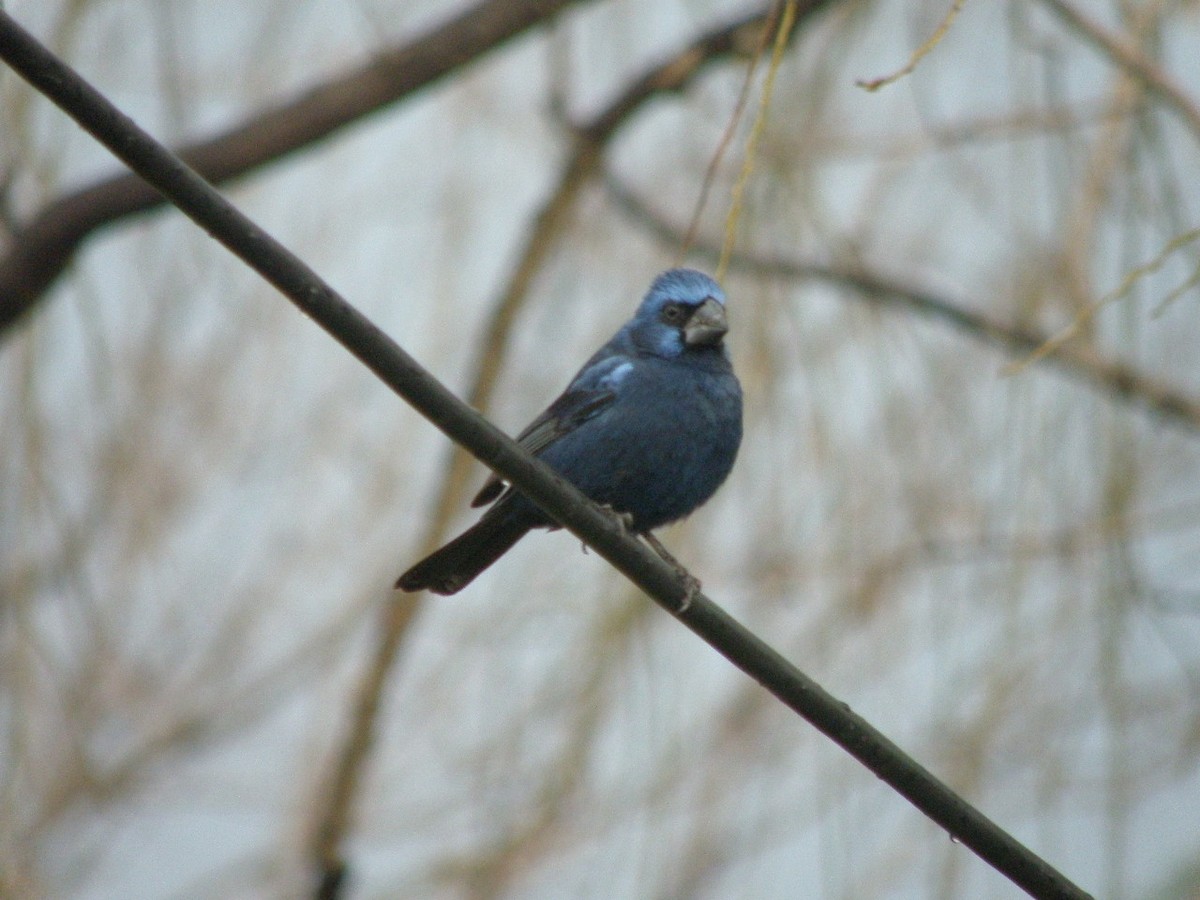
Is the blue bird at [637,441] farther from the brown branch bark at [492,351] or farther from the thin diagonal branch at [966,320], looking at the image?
the brown branch bark at [492,351]

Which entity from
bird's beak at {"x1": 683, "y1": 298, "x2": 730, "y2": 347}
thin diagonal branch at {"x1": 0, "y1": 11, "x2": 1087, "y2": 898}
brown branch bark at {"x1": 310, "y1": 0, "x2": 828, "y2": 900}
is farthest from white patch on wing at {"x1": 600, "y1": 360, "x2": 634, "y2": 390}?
thin diagonal branch at {"x1": 0, "y1": 11, "x2": 1087, "y2": 898}

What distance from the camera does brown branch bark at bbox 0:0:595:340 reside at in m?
4.15

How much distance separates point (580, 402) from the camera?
347 centimetres

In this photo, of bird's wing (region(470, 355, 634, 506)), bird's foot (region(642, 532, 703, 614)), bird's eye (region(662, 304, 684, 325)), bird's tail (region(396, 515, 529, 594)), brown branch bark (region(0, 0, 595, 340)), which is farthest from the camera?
brown branch bark (region(0, 0, 595, 340))

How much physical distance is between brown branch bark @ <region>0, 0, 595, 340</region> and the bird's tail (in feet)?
5.40

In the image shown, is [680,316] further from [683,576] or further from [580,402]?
[683,576]

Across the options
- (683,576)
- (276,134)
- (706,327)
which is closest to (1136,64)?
(706,327)

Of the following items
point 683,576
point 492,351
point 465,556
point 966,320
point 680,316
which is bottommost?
point 683,576

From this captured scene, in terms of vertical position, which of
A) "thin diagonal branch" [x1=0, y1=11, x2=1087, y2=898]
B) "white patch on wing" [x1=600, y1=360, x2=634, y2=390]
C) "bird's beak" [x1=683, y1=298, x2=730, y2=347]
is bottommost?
"thin diagonal branch" [x1=0, y1=11, x2=1087, y2=898]

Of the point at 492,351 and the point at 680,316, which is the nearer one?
the point at 680,316

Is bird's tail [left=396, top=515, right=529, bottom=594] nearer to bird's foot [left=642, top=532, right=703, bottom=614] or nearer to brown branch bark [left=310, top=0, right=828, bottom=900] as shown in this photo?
bird's foot [left=642, top=532, right=703, bottom=614]

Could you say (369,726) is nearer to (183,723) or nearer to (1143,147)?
(183,723)

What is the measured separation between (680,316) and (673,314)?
3 centimetres

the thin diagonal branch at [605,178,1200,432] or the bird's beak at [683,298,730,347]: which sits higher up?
the thin diagonal branch at [605,178,1200,432]
